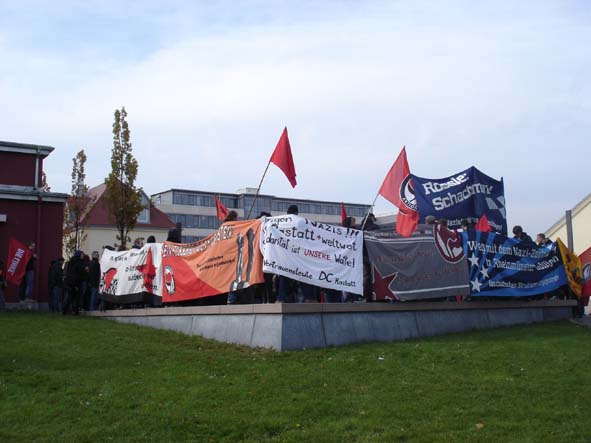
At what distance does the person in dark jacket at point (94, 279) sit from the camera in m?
21.4

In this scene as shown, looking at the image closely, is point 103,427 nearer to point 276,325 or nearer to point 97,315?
point 276,325

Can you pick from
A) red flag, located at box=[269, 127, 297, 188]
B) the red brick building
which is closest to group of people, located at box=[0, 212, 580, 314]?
red flag, located at box=[269, 127, 297, 188]

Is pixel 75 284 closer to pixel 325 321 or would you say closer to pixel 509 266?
pixel 325 321

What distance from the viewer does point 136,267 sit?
19578mm

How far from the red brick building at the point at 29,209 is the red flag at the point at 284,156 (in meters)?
13.4

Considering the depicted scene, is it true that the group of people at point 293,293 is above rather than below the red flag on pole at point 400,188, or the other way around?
below

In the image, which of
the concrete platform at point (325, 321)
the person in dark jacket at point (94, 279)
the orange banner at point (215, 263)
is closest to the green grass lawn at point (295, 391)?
the concrete platform at point (325, 321)

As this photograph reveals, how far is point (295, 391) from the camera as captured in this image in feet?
33.7

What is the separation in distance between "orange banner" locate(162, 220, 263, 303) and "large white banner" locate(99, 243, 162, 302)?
20.3 inches

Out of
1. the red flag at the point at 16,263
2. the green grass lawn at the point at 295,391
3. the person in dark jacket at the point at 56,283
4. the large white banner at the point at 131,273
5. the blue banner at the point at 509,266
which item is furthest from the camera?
the red flag at the point at 16,263

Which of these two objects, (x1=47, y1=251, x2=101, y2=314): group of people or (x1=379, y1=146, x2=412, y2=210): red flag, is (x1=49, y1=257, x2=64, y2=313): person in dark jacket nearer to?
(x1=47, y1=251, x2=101, y2=314): group of people

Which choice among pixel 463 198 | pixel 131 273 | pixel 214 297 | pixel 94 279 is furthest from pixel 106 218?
pixel 214 297

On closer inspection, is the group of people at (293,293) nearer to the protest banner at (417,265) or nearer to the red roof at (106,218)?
the protest banner at (417,265)

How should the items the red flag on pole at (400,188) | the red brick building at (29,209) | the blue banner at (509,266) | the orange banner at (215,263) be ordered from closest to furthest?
1. the orange banner at (215,263)
2. the blue banner at (509,266)
3. the red flag on pole at (400,188)
4. the red brick building at (29,209)
